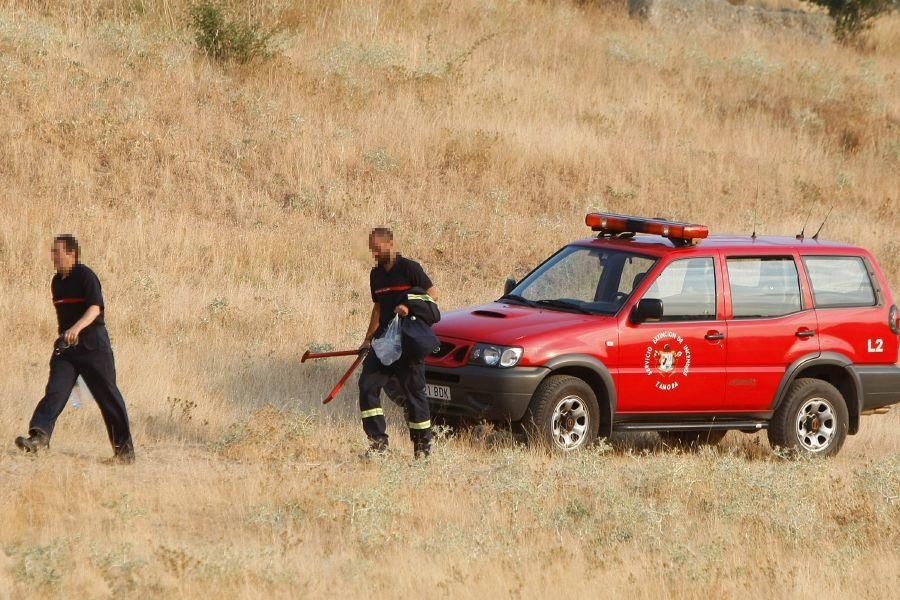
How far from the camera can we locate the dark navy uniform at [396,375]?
951cm

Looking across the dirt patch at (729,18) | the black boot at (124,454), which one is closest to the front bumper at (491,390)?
the black boot at (124,454)


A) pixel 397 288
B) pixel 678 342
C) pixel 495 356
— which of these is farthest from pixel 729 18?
pixel 397 288

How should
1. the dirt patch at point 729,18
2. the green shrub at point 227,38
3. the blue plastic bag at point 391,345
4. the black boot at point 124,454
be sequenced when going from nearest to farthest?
the black boot at point 124,454 < the blue plastic bag at point 391,345 < the green shrub at point 227,38 < the dirt patch at point 729,18

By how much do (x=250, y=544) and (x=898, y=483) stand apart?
4.53 meters

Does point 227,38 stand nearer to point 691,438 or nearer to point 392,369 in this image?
point 691,438

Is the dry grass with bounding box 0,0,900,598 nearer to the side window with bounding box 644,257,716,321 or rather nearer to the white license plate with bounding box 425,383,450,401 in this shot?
the white license plate with bounding box 425,383,450,401

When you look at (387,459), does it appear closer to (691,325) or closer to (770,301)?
(691,325)

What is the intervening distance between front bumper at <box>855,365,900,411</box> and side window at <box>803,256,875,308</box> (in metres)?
0.55

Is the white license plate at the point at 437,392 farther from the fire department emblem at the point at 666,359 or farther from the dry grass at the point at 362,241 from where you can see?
the fire department emblem at the point at 666,359

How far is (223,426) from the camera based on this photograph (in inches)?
431

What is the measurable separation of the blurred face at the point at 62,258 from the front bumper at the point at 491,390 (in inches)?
112

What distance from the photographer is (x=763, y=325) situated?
35.5 feet

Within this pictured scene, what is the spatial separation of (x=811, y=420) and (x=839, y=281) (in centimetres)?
116

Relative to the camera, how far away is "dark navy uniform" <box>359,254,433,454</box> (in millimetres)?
9508
